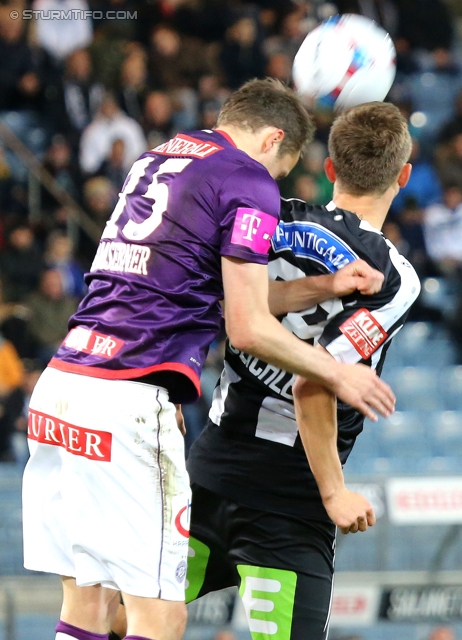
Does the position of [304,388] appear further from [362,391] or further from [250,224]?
[250,224]

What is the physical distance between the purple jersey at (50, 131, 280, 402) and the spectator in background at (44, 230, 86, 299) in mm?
7011

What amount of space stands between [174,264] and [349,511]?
3.32 ft

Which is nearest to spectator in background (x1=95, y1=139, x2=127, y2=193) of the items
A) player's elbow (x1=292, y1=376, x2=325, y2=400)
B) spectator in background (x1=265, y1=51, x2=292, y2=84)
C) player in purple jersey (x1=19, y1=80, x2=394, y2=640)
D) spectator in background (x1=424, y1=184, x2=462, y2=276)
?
spectator in background (x1=265, y1=51, x2=292, y2=84)

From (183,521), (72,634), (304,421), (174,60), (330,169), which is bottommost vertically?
(72,634)

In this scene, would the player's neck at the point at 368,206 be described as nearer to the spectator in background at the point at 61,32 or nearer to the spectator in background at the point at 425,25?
the spectator in background at the point at 61,32

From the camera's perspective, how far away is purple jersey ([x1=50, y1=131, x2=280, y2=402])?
333 cm

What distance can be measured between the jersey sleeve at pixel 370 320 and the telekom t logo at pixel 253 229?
393 millimetres

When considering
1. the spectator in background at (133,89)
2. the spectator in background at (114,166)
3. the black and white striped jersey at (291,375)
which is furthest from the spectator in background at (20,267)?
the black and white striped jersey at (291,375)

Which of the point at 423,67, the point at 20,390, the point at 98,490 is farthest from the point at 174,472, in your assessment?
the point at 423,67

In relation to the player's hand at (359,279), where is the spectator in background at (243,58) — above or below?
above

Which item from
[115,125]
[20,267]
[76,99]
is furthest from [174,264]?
[76,99]

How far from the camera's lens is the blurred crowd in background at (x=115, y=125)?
10.4 meters

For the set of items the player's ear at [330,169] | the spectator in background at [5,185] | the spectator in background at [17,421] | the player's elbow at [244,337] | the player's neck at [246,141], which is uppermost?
the spectator in background at [5,185]

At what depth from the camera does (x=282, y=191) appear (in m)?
11.4
